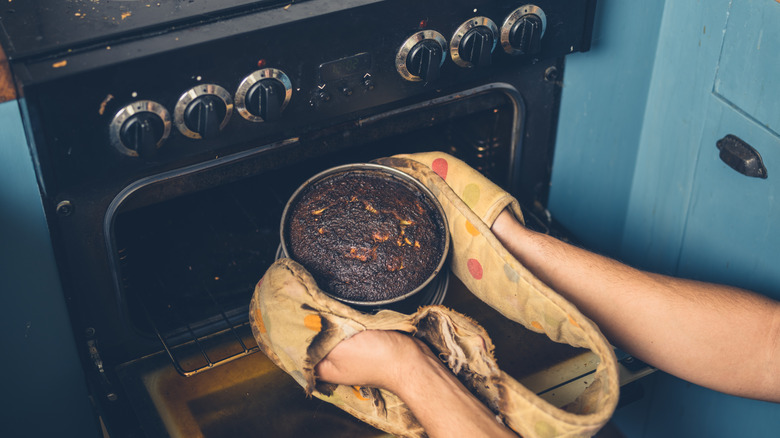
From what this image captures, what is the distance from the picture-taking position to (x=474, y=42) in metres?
1.27

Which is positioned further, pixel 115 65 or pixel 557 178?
pixel 557 178

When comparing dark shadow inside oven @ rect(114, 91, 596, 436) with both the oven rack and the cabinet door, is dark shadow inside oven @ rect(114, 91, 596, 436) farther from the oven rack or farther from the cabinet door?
the cabinet door

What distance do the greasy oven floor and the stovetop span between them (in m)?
0.60

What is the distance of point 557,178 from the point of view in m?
1.66

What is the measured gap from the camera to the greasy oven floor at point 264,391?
120 centimetres

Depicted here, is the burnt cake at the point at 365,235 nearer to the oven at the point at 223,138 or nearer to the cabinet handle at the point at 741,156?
the oven at the point at 223,138

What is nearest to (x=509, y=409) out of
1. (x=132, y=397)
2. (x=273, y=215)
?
(x=132, y=397)

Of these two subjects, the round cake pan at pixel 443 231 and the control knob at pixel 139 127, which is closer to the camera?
the control knob at pixel 139 127

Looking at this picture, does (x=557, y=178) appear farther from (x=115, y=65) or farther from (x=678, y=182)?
(x=115, y=65)

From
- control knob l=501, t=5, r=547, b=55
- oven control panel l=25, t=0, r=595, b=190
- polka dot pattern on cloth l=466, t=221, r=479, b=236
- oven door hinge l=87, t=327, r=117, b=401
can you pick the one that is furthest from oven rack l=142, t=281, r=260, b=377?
control knob l=501, t=5, r=547, b=55

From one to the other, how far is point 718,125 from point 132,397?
116 cm

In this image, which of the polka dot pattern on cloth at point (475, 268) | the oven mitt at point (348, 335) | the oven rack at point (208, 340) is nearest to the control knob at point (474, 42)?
the polka dot pattern on cloth at point (475, 268)

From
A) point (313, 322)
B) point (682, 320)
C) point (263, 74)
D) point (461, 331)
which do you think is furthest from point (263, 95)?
point (682, 320)

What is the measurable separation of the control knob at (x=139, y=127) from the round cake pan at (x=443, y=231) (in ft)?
0.83
